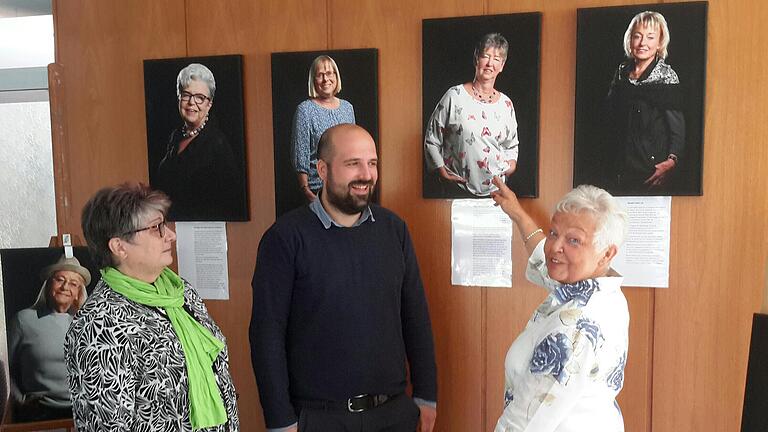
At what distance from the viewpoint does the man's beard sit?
196 cm

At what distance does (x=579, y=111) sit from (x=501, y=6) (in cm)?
51

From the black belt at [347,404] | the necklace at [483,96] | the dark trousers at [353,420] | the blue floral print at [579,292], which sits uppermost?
the necklace at [483,96]

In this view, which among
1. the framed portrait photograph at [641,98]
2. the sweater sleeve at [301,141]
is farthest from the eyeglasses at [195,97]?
the framed portrait photograph at [641,98]

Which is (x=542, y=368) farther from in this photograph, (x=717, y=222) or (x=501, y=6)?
(x=501, y=6)

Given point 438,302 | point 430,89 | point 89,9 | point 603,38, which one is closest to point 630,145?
point 603,38

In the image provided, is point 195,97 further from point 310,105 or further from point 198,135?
point 310,105

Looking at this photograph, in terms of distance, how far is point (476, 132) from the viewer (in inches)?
89.3

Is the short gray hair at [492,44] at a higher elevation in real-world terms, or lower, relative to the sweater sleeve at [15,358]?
higher

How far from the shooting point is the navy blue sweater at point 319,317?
6.32 ft

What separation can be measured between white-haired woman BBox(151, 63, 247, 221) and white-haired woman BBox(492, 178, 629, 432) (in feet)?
4.68

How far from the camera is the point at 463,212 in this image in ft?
7.59

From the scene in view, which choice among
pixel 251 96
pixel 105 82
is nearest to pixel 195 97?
pixel 251 96

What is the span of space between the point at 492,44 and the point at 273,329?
52.6 inches

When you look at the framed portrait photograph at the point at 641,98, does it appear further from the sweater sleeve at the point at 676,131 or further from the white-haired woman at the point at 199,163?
the white-haired woman at the point at 199,163
